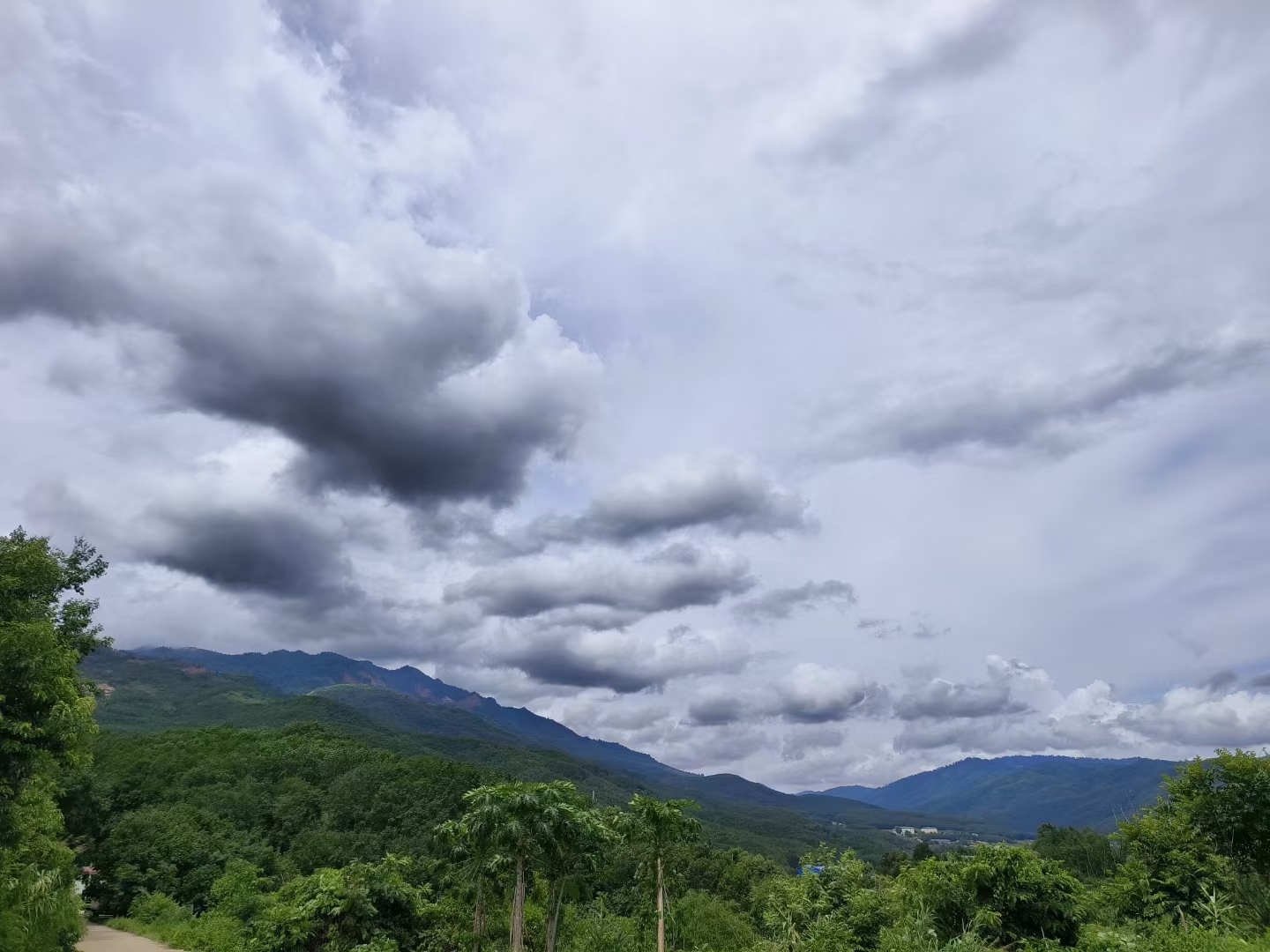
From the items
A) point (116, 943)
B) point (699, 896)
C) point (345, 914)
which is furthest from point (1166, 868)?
point (116, 943)

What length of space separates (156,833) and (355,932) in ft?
115

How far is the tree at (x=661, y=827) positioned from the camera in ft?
77.3

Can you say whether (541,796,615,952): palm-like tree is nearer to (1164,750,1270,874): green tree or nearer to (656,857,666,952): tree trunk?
(656,857,666,952): tree trunk

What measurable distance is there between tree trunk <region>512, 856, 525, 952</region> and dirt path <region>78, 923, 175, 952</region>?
18540mm

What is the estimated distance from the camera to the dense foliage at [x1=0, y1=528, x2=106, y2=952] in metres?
16.1

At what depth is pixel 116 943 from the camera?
29984mm

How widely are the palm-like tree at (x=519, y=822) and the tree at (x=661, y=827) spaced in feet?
8.92

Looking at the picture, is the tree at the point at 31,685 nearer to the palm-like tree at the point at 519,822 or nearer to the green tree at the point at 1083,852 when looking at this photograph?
the palm-like tree at the point at 519,822

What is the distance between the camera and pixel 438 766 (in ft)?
286

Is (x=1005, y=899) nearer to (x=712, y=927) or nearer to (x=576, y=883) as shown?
(x=576, y=883)

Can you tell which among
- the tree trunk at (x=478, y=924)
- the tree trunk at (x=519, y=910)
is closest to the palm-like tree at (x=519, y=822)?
the tree trunk at (x=519, y=910)

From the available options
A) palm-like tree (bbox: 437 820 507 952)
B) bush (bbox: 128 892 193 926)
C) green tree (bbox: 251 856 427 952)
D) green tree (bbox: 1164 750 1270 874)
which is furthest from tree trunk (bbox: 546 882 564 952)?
bush (bbox: 128 892 193 926)

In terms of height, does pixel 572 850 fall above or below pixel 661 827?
below

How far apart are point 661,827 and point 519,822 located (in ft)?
17.1
